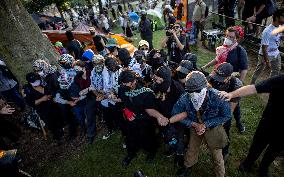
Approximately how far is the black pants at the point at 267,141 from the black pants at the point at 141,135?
176 centimetres

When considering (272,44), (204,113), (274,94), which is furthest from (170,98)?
(272,44)

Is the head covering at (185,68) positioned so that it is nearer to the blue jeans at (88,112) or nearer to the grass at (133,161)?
the grass at (133,161)

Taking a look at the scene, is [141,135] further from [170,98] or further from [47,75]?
[47,75]

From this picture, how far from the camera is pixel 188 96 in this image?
3582mm

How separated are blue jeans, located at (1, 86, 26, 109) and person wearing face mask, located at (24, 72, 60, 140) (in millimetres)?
2204

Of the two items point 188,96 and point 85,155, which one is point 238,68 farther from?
point 85,155

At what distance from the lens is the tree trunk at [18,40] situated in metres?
6.43

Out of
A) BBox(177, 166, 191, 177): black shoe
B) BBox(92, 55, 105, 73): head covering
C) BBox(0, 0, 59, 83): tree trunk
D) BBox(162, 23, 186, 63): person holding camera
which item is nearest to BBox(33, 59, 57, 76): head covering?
BBox(92, 55, 105, 73): head covering

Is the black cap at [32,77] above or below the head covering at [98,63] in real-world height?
below

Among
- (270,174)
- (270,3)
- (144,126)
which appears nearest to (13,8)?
(144,126)

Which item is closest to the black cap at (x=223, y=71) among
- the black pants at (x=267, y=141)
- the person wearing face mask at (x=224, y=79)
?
the person wearing face mask at (x=224, y=79)

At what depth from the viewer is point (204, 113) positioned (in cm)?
353

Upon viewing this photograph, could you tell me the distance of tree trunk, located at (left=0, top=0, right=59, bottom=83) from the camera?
253 inches

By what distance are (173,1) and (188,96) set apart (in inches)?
736
